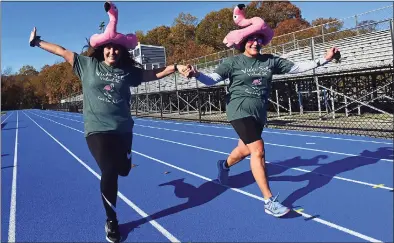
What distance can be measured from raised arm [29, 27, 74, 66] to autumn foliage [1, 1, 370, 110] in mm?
40411

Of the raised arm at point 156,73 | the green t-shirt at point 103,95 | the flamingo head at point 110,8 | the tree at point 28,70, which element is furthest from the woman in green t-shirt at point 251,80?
the tree at point 28,70

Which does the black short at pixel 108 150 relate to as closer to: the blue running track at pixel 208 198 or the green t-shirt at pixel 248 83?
the blue running track at pixel 208 198

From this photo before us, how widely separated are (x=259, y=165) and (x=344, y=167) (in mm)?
2600

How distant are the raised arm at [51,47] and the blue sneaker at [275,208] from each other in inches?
94.7

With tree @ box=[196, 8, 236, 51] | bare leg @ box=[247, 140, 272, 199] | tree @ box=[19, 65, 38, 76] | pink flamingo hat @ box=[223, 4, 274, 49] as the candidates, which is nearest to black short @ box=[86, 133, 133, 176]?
bare leg @ box=[247, 140, 272, 199]

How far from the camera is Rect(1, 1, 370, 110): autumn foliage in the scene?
5141cm

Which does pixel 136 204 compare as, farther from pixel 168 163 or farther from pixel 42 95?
pixel 42 95

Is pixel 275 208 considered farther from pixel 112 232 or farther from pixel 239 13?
pixel 239 13

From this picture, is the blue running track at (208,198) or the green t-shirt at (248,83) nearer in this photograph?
the blue running track at (208,198)

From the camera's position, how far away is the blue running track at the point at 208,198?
3459mm

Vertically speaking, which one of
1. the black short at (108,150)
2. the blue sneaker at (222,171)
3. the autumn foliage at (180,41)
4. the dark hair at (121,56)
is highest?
the autumn foliage at (180,41)

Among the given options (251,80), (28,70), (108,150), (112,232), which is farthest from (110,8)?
(28,70)

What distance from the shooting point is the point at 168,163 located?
747 cm

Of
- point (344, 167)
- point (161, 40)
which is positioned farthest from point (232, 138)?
point (161, 40)
